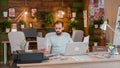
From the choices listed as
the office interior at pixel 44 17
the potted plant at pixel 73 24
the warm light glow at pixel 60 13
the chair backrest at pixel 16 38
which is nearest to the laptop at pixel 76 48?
the chair backrest at pixel 16 38

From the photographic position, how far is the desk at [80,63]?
3713mm

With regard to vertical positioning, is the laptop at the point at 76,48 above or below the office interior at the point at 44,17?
below

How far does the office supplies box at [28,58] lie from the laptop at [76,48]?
2.50 ft

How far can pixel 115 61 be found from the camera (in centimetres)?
413

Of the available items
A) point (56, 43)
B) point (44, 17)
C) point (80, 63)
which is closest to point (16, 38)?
point (44, 17)

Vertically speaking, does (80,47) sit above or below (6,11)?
below

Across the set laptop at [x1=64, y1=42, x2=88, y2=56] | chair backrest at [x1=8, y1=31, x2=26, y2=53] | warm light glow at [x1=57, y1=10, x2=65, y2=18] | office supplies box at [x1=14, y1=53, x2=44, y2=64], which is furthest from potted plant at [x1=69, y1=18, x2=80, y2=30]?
office supplies box at [x1=14, y1=53, x2=44, y2=64]

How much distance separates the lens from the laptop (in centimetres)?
432

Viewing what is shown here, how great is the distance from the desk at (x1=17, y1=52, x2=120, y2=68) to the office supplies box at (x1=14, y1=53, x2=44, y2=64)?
6cm

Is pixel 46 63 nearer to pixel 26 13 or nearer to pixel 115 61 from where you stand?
pixel 115 61

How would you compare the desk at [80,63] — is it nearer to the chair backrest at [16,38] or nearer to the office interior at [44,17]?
the chair backrest at [16,38]

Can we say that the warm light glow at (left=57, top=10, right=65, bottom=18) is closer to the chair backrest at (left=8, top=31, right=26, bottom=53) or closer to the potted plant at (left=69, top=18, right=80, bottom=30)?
the potted plant at (left=69, top=18, right=80, bottom=30)

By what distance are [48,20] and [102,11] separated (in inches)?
82.5

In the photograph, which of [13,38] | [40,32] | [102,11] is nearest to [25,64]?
[13,38]
